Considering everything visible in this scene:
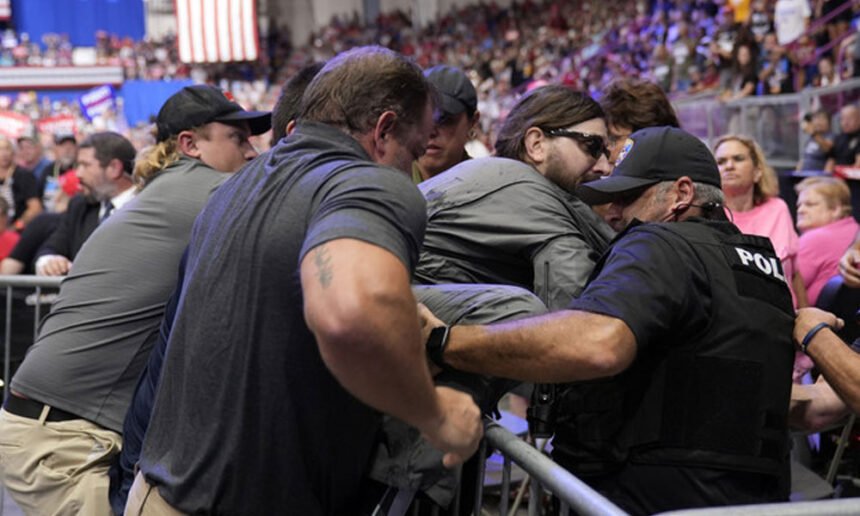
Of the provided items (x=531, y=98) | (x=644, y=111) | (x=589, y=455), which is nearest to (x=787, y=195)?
(x=644, y=111)

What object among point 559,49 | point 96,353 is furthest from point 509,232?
point 559,49

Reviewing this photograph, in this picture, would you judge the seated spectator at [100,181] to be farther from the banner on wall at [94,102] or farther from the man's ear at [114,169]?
the banner on wall at [94,102]

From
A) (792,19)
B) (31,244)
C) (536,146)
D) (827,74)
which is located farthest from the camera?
(792,19)

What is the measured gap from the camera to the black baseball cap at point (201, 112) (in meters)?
3.71

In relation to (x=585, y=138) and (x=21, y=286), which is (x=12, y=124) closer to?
(x=21, y=286)

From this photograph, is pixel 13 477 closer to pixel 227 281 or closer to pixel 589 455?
pixel 227 281

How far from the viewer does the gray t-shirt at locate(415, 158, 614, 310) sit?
8.79 feet

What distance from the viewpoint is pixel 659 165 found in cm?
258

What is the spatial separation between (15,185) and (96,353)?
830cm

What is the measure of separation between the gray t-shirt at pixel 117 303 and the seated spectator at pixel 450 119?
2.77 ft

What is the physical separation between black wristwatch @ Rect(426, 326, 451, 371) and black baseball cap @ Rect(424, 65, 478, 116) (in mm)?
→ 1699

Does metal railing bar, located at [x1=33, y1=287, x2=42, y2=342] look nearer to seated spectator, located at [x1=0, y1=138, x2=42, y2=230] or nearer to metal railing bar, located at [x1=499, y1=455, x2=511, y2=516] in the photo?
metal railing bar, located at [x1=499, y1=455, x2=511, y2=516]

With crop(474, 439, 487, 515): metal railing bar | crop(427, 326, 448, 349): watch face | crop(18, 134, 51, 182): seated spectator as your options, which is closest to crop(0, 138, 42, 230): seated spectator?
crop(18, 134, 51, 182): seated spectator

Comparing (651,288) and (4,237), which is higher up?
(651,288)
